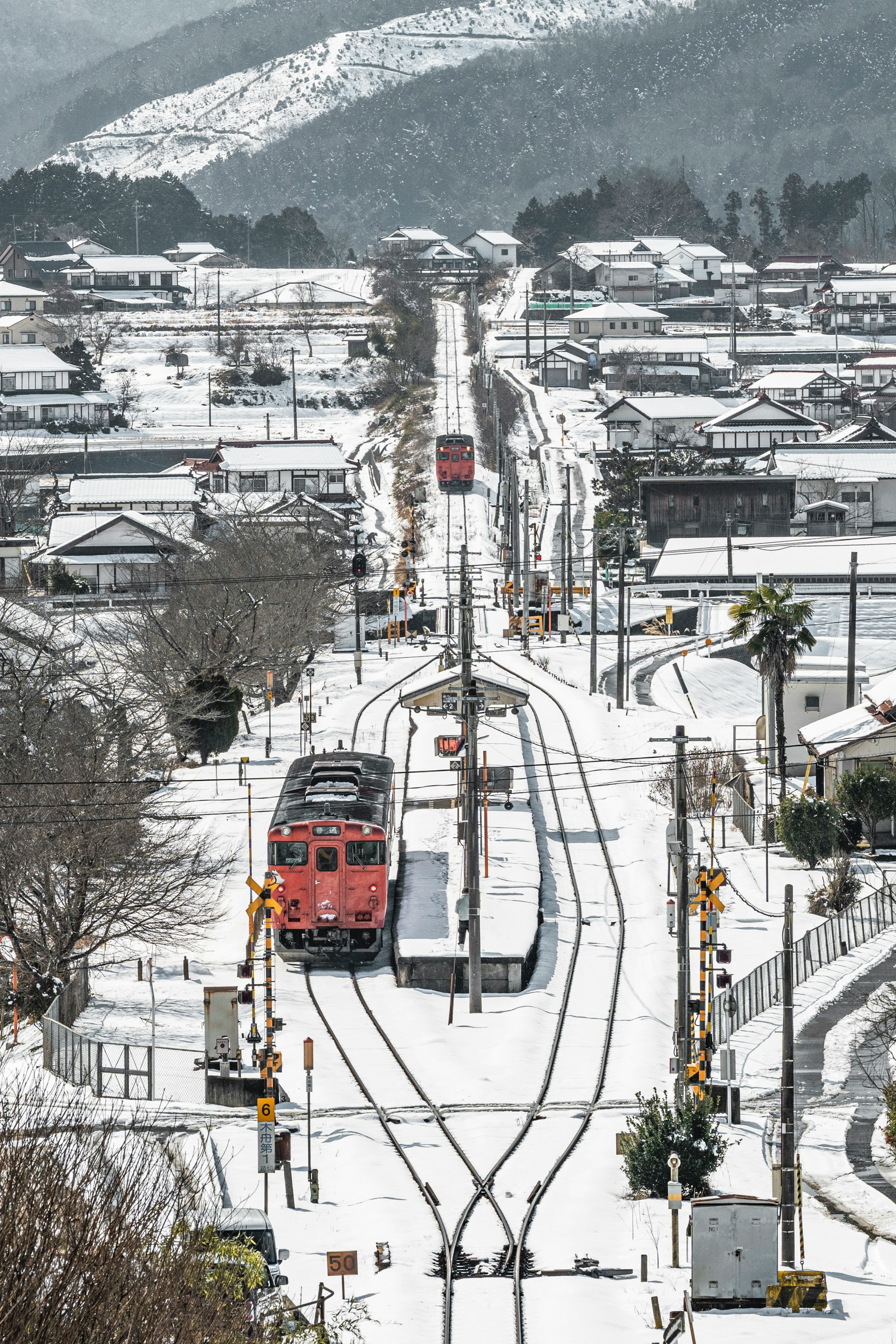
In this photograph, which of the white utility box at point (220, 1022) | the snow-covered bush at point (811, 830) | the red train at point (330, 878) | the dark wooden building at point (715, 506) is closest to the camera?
the white utility box at point (220, 1022)

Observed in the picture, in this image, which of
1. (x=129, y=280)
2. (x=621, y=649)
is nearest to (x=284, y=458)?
(x=621, y=649)

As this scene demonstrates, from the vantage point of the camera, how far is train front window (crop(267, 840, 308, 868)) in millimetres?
32375

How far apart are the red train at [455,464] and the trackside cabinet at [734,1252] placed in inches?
2994

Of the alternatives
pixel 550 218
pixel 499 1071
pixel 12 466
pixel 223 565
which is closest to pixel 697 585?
pixel 223 565

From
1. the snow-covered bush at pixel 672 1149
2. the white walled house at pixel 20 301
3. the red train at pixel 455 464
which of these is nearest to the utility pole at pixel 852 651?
the snow-covered bush at pixel 672 1149

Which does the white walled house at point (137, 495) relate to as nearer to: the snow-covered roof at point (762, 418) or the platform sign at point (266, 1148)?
the snow-covered roof at point (762, 418)

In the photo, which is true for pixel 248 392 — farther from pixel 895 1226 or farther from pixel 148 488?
pixel 895 1226

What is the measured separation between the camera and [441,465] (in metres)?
94.1

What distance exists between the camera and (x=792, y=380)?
396 ft

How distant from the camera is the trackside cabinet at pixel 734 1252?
749 inches

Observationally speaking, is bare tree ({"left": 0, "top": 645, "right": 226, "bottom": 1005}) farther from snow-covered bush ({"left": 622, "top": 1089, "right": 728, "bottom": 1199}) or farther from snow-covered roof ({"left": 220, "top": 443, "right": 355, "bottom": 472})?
snow-covered roof ({"left": 220, "top": 443, "right": 355, "bottom": 472})

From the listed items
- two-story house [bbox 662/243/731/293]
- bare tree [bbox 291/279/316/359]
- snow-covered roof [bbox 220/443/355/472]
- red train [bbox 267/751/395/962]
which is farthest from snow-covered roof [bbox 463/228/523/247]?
red train [bbox 267/751/395/962]

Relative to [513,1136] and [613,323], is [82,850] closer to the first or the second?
[513,1136]

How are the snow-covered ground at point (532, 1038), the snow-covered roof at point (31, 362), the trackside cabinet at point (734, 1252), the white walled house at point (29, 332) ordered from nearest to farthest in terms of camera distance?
the trackside cabinet at point (734, 1252) < the snow-covered ground at point (532, 1038) < the snow-covered roof at point (31, 362) < the white walled house at point (29, 332)
